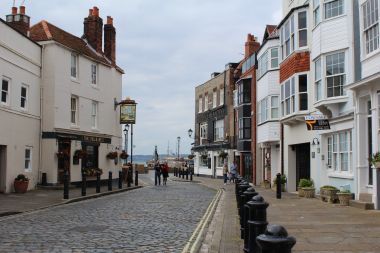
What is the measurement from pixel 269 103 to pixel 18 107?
1465cm

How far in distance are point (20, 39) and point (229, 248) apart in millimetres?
19193

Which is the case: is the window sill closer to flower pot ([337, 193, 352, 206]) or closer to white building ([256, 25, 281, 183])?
flower pot ([337, 193, 352, 206])

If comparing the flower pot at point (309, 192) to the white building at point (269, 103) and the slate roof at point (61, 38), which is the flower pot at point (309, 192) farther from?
the slate roof at point (61, 38)

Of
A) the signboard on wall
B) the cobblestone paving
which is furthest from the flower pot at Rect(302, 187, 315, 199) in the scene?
the signboard on wall

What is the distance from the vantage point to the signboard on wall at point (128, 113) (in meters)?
35.6

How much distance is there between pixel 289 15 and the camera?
25.2 metres

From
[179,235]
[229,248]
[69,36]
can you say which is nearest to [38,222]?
[179,235]

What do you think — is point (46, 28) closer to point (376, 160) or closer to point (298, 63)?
point (298, 63)

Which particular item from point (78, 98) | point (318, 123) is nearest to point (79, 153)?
point (78, 98)

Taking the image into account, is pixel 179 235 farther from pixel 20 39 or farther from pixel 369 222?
pixel 20 39

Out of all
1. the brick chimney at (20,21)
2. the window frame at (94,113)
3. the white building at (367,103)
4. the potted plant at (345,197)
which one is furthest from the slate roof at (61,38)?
the potted plant at (345,197)

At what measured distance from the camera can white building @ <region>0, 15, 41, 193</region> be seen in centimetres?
2330

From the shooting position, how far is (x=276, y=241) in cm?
392

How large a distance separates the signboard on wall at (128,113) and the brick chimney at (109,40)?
363 cm
